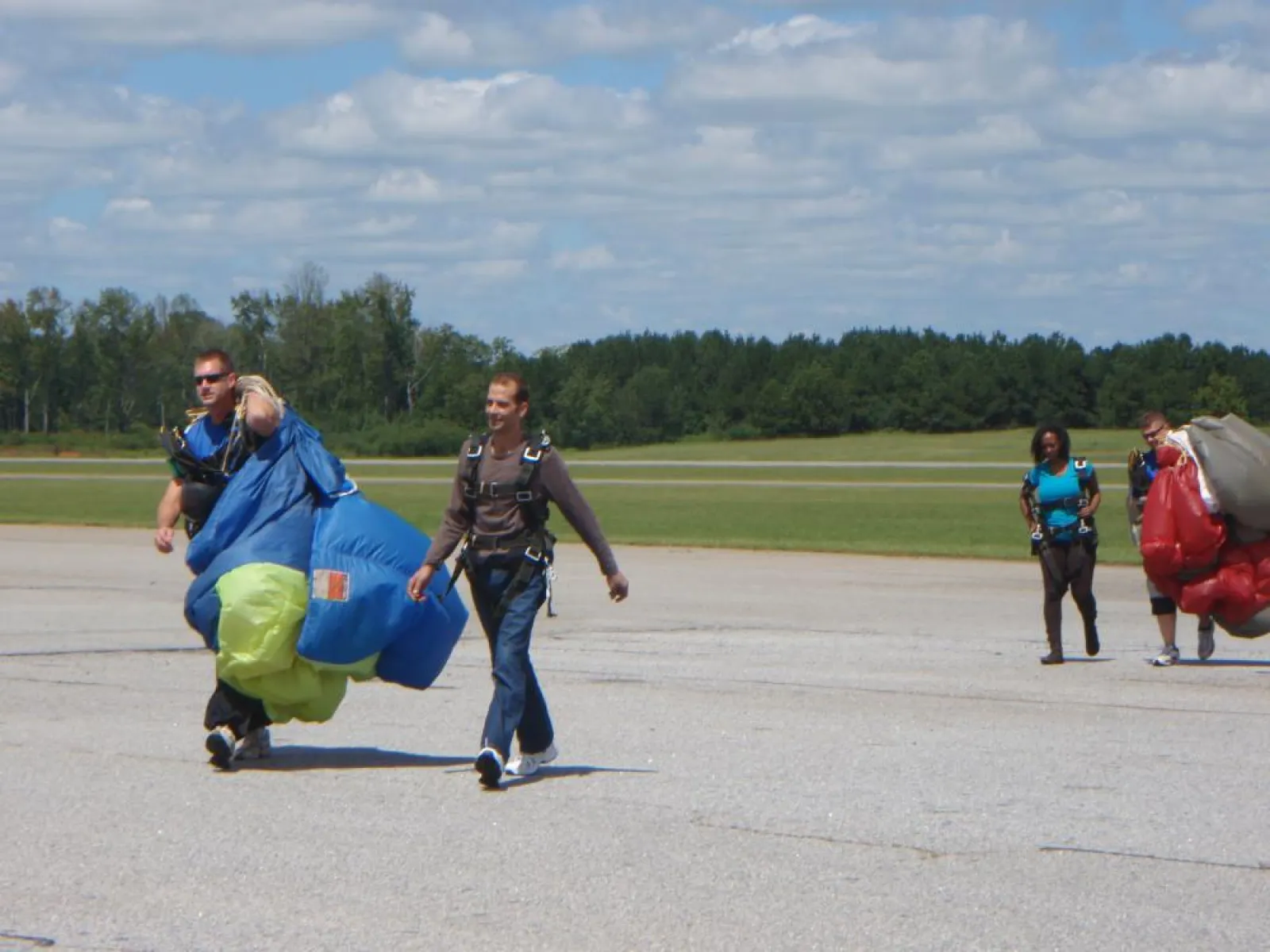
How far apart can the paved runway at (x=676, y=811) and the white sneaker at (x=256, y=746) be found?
28cm

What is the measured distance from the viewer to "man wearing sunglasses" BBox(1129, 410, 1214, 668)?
523 inches

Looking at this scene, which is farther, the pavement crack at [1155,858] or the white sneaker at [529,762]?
the white sneaker at [529,762]

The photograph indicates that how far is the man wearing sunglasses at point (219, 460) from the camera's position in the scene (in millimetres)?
8492

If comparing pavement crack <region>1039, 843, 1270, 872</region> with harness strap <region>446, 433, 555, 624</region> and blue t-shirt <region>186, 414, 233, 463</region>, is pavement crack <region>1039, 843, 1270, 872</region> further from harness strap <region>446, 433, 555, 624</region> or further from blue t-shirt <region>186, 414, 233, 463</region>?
blue t-shirt <region>186, 414, 233, 463</region>

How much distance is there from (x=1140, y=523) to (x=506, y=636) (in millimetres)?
7159

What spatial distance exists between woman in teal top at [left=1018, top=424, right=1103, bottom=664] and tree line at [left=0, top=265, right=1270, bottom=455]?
102460mm

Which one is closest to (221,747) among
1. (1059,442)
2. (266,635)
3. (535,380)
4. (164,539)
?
(266,635)

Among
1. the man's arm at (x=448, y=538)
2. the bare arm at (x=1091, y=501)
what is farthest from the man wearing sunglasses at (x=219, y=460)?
the bare arm at (x=1091, y=501)

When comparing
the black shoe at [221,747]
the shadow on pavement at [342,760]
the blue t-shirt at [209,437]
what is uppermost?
the blue t-shirt at [209,437]

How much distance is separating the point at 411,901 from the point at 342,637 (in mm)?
2348

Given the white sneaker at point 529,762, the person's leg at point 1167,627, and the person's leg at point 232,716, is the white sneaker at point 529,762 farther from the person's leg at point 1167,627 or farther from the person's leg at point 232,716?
the person's leg at point 1167,627

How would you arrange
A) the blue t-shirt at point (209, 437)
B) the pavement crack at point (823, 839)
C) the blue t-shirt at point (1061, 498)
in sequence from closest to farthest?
the pavement crack at point (823, 839) → the blue t-shirt at point (209, 437) → the blue t-shirt at point (1061, 498)

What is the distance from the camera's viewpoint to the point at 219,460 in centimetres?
858

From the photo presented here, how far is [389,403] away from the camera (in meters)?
130
